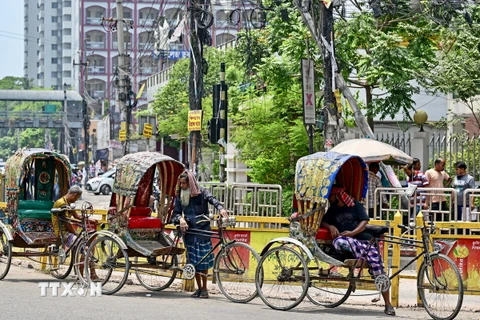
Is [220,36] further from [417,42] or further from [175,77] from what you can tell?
[417,42]

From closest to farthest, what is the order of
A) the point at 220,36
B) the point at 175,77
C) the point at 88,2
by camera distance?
the point at 175,77 < the point at 220,36 < the point at 88,2

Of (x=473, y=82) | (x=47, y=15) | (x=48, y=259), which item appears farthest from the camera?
(x=47, y=15)

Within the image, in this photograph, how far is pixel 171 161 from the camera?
14.1 metres

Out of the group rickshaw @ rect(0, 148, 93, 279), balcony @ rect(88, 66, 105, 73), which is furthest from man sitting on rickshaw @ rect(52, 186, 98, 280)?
balcony @ rect(88, 66, 105, 73)

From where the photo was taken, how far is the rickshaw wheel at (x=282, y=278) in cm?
1220

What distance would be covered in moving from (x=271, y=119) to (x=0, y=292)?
16.2 metres

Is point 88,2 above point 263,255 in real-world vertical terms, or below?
above

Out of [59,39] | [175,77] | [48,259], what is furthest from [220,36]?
[48,259]

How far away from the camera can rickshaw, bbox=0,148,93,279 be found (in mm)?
15266

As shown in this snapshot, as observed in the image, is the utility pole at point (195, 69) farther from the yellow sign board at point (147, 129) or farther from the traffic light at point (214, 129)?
the yellow sign board at point (147, 129)

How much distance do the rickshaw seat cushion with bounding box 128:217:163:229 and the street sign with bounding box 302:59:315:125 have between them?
5.19 m

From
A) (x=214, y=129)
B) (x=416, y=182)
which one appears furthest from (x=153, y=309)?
(x=214, y=129)

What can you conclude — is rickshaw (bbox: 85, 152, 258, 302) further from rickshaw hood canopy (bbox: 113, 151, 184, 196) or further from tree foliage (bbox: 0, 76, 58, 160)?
tree foliage (bbox: 0, 76, 58, 160)

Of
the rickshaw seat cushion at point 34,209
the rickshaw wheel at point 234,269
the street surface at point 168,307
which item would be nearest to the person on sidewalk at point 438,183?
the street surface at point 168,307
